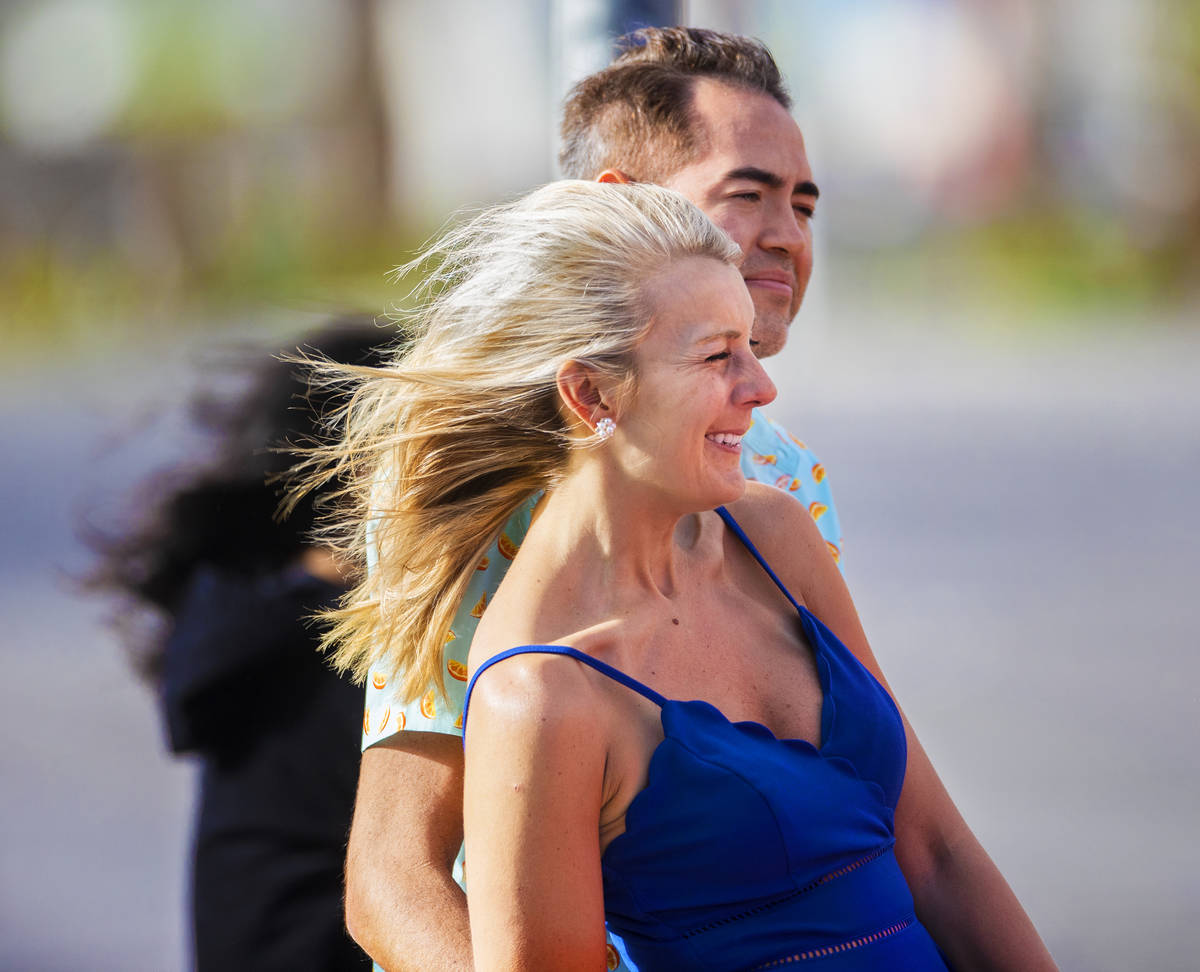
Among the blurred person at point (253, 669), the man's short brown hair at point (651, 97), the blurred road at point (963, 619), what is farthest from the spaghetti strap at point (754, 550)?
the blurred road at point (963, 619)

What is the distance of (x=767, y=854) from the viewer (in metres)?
1.26

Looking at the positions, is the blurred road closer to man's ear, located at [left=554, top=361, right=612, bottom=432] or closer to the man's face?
the man's face

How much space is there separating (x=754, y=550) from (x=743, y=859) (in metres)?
0.43

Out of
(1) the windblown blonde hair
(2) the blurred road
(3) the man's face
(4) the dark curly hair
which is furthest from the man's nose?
(2) the blurred road

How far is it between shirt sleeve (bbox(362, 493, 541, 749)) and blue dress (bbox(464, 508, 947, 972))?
19 centimetres

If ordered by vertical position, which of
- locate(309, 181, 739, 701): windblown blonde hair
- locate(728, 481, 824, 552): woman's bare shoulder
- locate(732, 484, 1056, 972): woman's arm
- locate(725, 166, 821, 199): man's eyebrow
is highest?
locate(725, 166, 821, 199): man's eyebrow

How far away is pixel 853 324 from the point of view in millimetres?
7551

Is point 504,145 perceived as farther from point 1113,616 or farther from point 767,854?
point 1113,616

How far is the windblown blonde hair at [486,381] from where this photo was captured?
1379mm

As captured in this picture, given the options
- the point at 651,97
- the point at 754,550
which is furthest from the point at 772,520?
the point at 651,97

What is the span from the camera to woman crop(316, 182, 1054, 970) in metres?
1.23

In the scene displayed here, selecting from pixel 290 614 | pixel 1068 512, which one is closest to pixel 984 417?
pixel 1068 512

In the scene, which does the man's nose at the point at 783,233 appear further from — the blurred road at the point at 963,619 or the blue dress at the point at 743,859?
the blurred road at the point at 963,619

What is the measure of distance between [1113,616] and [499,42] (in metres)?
3.76
